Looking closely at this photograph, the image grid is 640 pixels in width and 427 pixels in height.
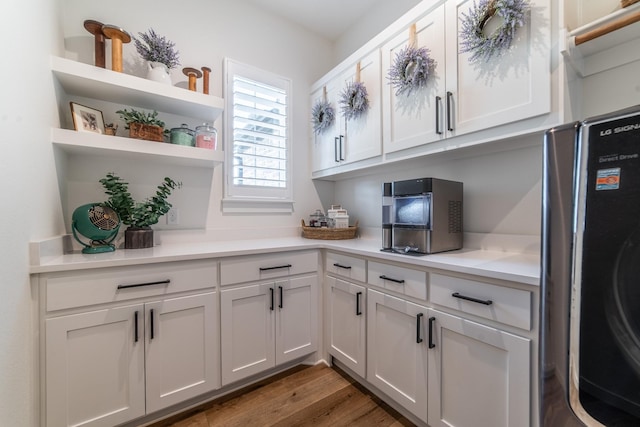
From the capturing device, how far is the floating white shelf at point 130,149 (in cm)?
143

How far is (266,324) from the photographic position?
5.74 ft

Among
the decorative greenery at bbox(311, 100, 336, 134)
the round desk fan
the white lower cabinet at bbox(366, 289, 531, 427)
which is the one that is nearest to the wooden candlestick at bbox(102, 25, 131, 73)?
the round desk fan

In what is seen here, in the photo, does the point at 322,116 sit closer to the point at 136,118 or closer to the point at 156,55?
the point at 156,55

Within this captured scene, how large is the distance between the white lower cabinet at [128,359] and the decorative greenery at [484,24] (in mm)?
1883

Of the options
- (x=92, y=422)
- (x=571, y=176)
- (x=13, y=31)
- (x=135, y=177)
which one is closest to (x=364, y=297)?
(x=571, y=176)

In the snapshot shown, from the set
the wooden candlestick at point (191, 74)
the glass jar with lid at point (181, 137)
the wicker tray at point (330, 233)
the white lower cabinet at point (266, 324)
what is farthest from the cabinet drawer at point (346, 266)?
the wooden candlestick at point (191, 74)

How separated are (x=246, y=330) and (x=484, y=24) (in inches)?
81.4

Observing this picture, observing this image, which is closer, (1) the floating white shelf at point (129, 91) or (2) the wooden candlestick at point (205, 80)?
(1) the floating white shelf at point (129, 91)

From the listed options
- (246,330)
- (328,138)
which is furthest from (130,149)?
(328,138)

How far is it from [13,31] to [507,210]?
7.75 ft

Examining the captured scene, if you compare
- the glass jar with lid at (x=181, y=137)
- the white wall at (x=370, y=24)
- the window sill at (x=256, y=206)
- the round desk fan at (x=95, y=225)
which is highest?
the white wall at (x=370, y=24)

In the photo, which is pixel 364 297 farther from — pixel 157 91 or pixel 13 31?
pixel 13 31

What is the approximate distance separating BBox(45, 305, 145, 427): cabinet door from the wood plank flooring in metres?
0.29

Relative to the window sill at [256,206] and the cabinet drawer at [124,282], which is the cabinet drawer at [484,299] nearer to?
the cabinet drawer at [124,282]
